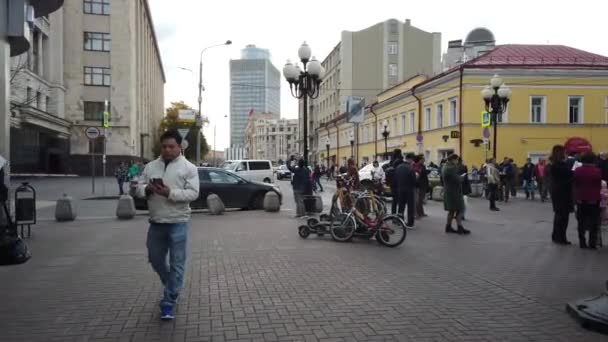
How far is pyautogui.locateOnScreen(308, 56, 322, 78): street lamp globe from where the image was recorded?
17375 mm

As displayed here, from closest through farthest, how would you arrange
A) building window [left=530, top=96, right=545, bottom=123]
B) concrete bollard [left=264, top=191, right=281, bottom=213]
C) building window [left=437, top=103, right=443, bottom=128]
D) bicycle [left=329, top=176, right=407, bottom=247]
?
bicycle [left=329, top=176, right=407, bottom=247] < concrete bollard [left=264, top=191, right=281, bottom=213] < building window [left=530, top=96, right=545, bottom=123] < building window [left=437, top=103, right=443, bottom=128]

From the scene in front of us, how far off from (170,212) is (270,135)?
146842 mm

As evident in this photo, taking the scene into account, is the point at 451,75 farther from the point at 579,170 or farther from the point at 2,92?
the point at 2,92

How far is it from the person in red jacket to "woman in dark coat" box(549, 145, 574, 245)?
1.24ft

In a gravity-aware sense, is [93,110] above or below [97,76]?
below

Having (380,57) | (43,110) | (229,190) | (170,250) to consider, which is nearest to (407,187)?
(229,190)

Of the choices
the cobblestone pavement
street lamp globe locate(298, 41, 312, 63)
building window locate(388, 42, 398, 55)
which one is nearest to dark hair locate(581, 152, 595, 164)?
the cobblestone pavement

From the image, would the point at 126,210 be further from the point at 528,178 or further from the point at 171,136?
the point at 528,178

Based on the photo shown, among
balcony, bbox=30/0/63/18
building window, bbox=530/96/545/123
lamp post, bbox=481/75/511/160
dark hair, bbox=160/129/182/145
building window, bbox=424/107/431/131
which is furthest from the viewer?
building window, bbox=424/107/431/131

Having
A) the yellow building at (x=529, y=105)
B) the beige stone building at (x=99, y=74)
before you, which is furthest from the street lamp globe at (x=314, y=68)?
the beige stone building at (x=99, y=74)

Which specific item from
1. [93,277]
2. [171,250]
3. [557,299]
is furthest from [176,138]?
[557,299]

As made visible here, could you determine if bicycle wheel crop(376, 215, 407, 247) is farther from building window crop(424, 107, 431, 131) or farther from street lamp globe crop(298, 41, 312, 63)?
building window crop(424, 107, 431, 131)

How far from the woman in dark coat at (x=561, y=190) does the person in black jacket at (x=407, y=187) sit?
3.25m

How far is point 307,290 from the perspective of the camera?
6648 millimetres
